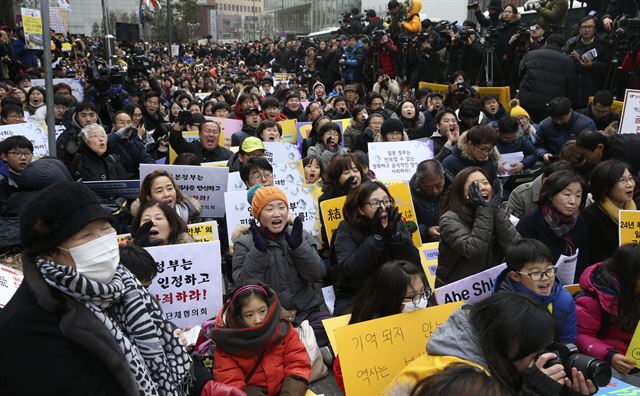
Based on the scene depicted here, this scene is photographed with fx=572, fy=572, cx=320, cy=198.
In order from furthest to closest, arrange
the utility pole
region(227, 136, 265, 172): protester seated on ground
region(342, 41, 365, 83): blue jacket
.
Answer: region(342, 41, 365, 83): blue jacket
region(227, 136, 265, 172): protester seated on ground
the utility pole

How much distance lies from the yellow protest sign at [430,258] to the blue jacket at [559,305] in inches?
56.5

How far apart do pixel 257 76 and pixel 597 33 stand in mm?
14438

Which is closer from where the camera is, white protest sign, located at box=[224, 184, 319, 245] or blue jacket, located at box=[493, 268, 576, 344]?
blue jacket, located at box=[493, 268, 576, 344]

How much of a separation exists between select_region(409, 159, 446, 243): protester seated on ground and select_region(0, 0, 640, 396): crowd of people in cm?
2

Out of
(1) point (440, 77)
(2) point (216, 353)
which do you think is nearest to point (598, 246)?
(2) point (216, 353)

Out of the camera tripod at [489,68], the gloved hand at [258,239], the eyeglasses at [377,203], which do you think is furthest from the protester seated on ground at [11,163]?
the camera tripod at [489,68]

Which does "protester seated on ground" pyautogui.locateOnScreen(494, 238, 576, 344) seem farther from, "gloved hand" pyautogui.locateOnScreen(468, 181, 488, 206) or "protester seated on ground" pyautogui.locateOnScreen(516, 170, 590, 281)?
"protester seated on ground" pyautogui.locateOnScreen(516, 170, 590, 281)

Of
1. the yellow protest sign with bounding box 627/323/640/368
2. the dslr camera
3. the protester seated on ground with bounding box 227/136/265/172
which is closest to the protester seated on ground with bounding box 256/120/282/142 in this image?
the protester seated on ground with bounding box 227/136/265/172

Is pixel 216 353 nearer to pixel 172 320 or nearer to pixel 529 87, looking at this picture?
pixel 172 320

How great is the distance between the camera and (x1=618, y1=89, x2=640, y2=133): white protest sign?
6.44 m

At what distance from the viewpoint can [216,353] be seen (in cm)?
309

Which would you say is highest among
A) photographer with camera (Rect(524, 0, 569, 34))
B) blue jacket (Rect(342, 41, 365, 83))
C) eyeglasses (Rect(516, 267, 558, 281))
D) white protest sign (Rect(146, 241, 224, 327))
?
photographer with camera (Rect(524, 0, 569, 34))

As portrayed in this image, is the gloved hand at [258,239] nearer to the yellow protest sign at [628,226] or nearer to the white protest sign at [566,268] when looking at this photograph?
the white protest sign at [566,268]

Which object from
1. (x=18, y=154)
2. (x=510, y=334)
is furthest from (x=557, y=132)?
(x=18, y=154)
